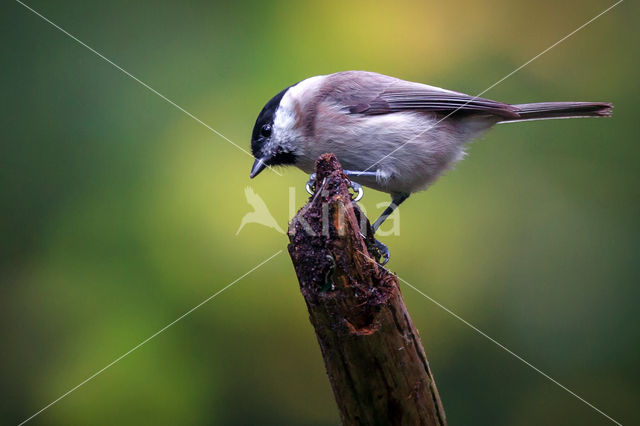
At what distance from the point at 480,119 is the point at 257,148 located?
1.09 meters

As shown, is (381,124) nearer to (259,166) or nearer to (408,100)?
(408,100)

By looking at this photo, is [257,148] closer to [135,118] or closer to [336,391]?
[135,118]

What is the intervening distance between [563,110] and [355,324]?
1.65m

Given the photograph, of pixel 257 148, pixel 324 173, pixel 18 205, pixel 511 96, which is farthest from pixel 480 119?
pixel 18 205

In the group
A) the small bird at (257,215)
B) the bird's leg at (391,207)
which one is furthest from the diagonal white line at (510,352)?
the small bird at (257,215)

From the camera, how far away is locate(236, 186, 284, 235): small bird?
9.57 feet

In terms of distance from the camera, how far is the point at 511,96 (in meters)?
3.11

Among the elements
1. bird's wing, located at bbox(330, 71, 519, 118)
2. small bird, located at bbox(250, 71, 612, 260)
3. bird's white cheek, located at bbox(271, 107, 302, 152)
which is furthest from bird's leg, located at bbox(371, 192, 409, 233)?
bird's white cheek, located at bbox(271, 107, 302, 152)

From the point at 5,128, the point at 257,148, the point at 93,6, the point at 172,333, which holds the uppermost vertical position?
the point at 93,6

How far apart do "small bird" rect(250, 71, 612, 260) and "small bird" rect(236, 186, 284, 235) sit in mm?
377

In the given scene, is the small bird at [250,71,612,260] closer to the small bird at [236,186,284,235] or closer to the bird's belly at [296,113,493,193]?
the bird's belly at [296,113,493,193]

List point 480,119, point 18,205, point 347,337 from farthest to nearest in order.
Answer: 1. point 18,205
2. point 480,119
3. point 347,337

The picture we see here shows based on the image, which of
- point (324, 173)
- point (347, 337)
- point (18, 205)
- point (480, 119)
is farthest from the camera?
point (18, 205)

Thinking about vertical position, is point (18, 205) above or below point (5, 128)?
below
